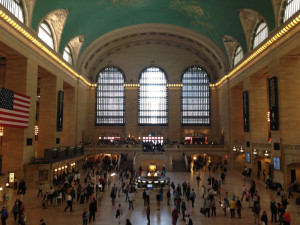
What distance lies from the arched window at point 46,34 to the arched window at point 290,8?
1903 cm

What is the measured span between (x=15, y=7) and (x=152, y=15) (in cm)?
1630

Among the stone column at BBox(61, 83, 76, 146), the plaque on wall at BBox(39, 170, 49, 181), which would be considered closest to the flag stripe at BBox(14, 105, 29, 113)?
the plaque on wall at BBox(39, 170, 49, 181)

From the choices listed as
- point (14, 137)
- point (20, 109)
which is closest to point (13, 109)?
point (20, 109)

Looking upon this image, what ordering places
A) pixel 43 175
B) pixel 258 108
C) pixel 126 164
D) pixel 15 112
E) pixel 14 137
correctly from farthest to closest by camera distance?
pixel 126 164 < pixel 258 108 < pixel 43 175 < pixel 14 137 < pixel 15 112

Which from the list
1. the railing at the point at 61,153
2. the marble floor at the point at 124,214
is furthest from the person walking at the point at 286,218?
the railing at the point at 61,153

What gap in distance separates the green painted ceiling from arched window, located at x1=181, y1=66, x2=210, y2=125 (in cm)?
914

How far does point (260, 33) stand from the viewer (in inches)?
953

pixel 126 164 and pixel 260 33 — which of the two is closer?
pixel 260 33

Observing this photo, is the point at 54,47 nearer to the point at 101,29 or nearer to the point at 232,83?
the point at 101,29

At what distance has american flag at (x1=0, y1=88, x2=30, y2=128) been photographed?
15.9 metres

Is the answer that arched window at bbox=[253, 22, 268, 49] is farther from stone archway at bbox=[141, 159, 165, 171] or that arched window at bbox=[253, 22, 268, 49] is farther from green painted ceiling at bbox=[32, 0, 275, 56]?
stone archway at bbox=[141, 159, 165, 171]

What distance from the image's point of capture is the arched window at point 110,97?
41.3 m

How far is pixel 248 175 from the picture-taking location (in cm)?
2494

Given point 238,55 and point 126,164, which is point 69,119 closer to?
point 126,164
